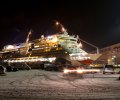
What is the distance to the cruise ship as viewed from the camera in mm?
64062

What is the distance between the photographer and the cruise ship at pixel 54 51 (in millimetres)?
64062

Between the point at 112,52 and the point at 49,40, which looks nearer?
the point at 49,40

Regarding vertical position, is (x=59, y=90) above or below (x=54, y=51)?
below

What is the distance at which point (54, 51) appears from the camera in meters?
67.7

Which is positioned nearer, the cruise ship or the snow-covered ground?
the snow-covered ground

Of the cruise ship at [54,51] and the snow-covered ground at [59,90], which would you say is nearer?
the snow-covered ground at [59,90]

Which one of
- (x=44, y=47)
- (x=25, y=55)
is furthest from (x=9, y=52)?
(x=44, y=47)

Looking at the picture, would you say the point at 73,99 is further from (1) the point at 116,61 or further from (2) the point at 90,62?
(1) the point at 116,61

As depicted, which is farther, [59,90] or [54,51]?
[54,51]

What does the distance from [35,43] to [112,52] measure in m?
32.9

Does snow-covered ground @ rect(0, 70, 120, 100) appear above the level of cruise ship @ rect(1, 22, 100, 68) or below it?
below

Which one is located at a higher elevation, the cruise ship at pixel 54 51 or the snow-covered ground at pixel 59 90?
the cruise ship at pixel 54 51

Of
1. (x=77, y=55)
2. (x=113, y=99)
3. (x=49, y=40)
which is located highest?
(x=49, y=40)

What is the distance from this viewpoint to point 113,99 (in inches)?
443
